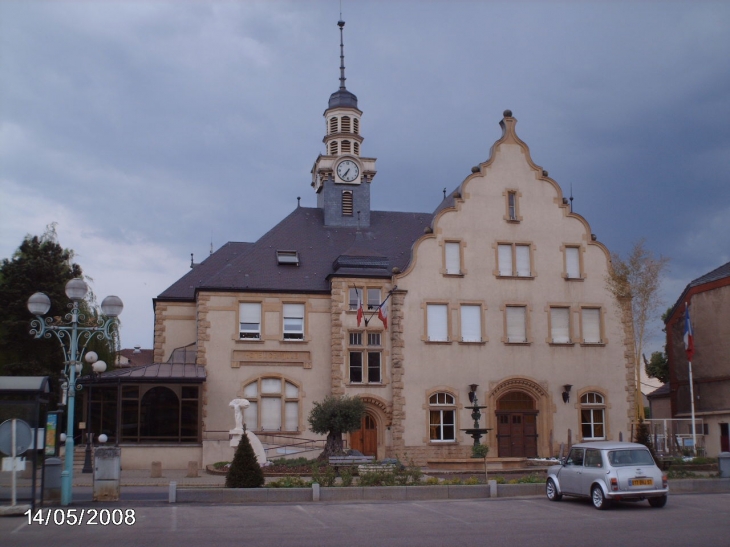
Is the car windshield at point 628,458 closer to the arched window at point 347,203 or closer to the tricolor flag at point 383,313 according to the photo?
the tricolor flag at point 383,313

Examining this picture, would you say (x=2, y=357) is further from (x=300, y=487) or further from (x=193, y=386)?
(x=300, y=487)

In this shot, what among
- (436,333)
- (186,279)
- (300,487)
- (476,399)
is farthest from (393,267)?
(300,487)

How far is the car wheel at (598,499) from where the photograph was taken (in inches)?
778

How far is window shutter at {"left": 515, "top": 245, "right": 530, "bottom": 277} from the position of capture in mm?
41531

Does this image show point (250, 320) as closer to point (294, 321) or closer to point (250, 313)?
point (250, 313)

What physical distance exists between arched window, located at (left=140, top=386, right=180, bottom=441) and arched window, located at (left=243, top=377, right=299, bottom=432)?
3.18m

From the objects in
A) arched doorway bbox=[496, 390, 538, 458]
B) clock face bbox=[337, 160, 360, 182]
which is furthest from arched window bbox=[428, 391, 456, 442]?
clock face bbox=[337, 160, 360, 182]

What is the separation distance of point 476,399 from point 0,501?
75.9 ft

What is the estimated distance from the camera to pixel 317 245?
4375cm

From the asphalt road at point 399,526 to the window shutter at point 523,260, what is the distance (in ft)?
66.6

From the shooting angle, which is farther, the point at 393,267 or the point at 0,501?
the point at 393,267

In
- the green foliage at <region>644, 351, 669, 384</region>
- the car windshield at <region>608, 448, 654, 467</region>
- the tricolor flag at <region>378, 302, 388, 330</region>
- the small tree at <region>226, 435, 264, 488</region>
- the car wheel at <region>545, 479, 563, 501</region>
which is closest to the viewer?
the car windshield at <region>608, 448, 654, 467</region>

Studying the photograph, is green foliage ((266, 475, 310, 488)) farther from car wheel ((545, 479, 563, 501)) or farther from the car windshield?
the car windshield

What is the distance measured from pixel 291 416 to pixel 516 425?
35.1 ft
